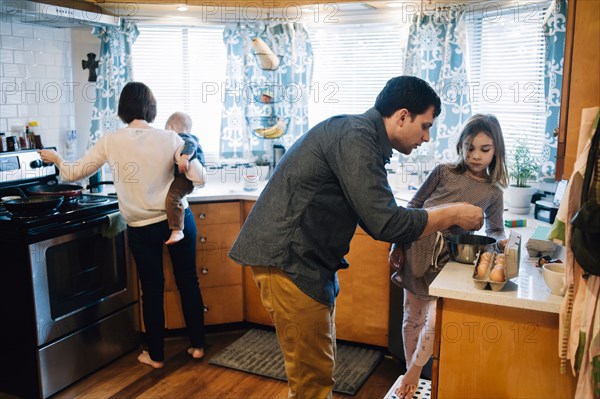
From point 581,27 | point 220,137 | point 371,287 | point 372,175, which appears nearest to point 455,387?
point 372,175

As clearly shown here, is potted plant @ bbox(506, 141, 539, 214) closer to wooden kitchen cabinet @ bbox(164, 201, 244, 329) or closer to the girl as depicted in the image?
the girl

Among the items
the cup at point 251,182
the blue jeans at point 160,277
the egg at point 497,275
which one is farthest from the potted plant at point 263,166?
the egg at point 497,275

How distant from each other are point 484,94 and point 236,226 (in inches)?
60.7

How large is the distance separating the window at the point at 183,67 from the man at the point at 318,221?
202 cm

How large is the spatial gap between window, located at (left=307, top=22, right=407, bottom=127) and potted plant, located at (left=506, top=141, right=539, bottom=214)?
888 mm

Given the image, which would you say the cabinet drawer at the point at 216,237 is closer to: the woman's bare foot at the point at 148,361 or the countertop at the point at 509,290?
the woman's bare foot at the point at 148,361

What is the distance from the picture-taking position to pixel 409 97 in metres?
1.82

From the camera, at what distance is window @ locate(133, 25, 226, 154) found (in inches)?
147

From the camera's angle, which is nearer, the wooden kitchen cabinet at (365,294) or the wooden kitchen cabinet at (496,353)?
the wooden kitchen cabinet at (496,353)

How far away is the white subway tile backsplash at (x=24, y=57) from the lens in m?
3.26

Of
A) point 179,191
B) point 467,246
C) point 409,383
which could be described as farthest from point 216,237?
point 467,246

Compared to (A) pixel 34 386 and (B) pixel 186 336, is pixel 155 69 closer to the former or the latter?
(B) pixel 186 336

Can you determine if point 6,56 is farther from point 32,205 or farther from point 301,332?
point 301,332

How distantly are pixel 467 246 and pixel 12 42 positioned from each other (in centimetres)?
264
